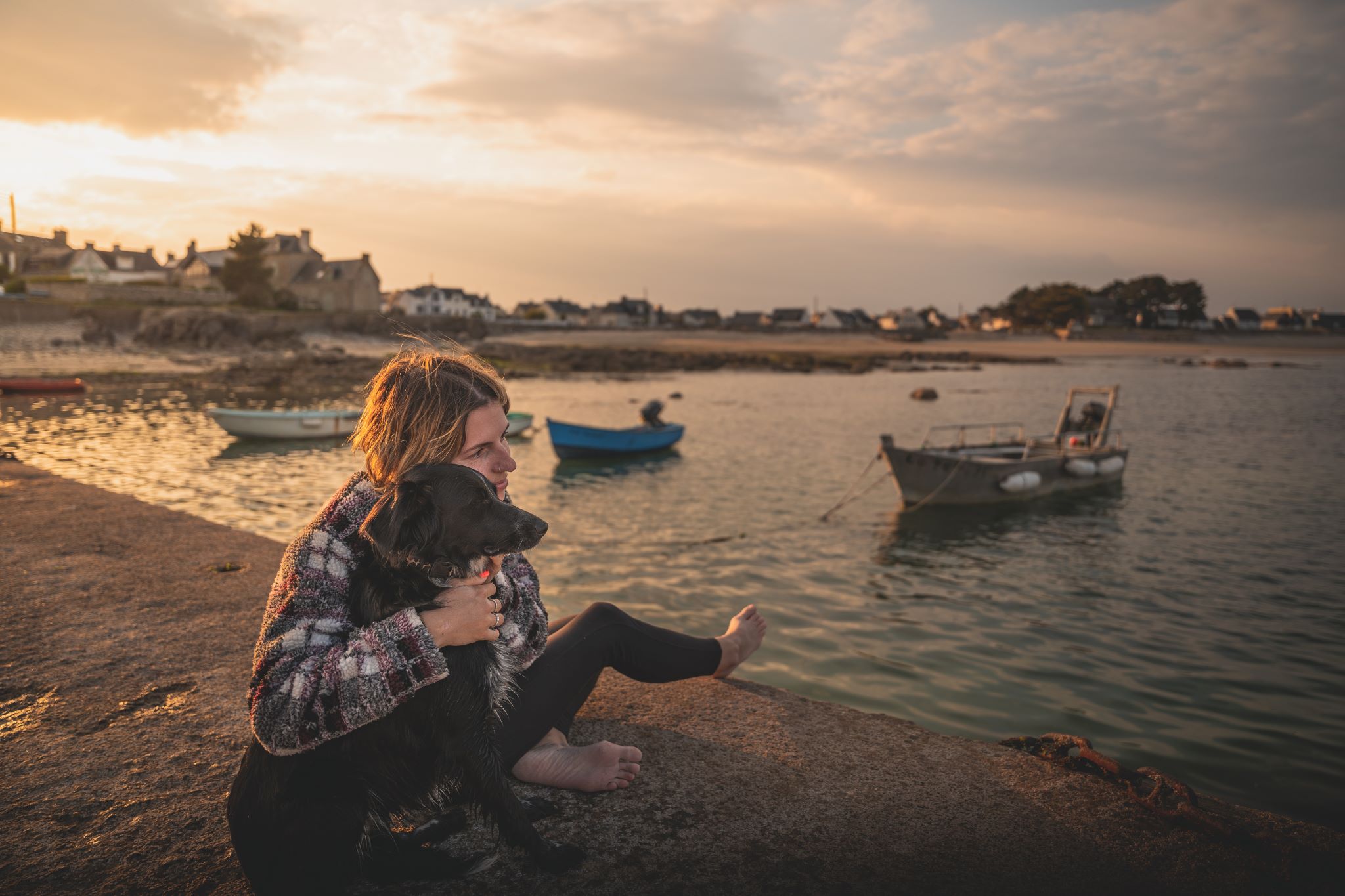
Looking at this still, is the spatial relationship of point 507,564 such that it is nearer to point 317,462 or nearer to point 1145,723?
point 1145,723

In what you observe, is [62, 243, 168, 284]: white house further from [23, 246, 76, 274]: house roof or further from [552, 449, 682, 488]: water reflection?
[552, 449, 682, 488]: water reflection

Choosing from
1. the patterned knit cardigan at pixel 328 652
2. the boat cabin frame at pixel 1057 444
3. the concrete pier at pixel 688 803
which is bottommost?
the concrete pier at pixel 688 803

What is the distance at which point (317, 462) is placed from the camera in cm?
1914

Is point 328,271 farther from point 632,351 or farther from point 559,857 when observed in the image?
point 559,857

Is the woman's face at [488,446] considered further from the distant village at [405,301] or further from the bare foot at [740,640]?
the distant village at [405,301]

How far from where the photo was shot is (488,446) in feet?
8.73

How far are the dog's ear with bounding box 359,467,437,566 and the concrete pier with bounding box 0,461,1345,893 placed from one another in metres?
1.40

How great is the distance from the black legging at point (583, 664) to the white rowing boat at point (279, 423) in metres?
19.6

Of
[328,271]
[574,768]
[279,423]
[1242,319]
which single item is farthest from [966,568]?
[1242,319]

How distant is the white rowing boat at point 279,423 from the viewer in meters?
20.5

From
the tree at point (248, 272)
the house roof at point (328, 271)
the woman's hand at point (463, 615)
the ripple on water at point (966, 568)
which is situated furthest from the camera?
the house roof at point (328, 271)

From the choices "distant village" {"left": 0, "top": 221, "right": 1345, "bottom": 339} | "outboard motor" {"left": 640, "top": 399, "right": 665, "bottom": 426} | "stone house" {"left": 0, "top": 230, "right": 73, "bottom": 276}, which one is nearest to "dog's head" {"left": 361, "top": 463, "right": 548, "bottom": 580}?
"outboard motor" {"left": 640, "top": 399, "right": 665, "bottom": 426}

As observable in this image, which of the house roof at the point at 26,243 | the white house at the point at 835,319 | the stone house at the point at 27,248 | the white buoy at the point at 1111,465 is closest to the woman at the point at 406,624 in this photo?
the white buoy at the point at 1111,465

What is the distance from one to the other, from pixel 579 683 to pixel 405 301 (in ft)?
379
